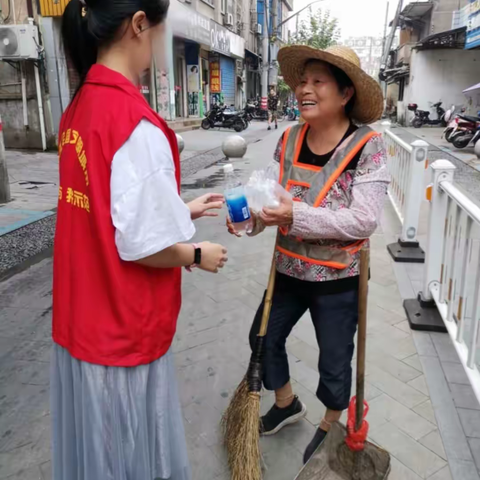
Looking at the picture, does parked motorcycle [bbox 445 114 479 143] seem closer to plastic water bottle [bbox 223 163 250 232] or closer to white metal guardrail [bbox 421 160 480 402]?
white metal guardrail [bbox 421 160 480 402]

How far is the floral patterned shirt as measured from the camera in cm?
170

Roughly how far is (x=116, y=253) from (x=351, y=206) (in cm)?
89

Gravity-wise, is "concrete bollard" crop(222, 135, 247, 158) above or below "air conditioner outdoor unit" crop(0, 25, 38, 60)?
below

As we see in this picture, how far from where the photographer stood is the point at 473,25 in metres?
17.0

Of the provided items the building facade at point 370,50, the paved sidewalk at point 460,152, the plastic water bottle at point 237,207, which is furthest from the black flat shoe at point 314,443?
the building facade at point 370,50

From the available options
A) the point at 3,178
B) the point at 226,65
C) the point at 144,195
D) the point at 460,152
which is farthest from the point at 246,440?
the point at 226,65

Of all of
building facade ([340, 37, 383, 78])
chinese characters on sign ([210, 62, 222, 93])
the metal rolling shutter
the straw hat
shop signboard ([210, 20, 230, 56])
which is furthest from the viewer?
building facade ([340, 37, 383, 78])

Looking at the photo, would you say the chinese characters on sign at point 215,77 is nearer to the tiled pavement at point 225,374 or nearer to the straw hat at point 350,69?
the tiled pavement at point 225,374

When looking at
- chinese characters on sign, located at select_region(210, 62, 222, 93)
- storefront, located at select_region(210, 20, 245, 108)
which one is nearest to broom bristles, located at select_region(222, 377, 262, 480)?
storefront, located at select_region(210, 20, 245, 108)

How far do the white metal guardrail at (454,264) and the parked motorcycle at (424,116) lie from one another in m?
20.0

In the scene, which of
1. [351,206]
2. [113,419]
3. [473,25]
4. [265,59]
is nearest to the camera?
[113,419]

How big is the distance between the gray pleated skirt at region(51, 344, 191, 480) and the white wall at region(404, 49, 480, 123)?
23691 millimetres

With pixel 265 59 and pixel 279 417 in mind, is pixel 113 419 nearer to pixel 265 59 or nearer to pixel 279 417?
pixel 279 417

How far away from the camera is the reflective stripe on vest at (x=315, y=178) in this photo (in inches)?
69.3
